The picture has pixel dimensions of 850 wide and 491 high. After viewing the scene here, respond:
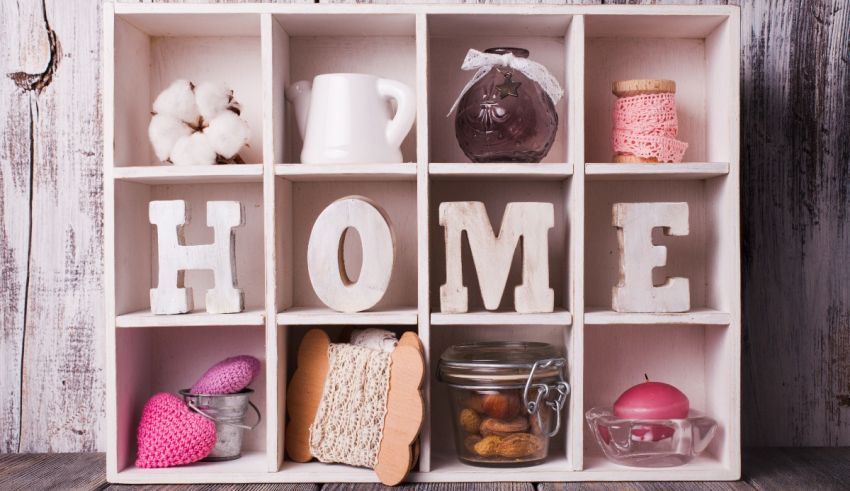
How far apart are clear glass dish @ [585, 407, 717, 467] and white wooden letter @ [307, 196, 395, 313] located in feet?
1.37

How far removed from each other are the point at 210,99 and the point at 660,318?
0.78 m

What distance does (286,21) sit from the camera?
1.29 metres

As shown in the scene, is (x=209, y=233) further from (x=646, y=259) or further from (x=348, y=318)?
(x=646, y=259)

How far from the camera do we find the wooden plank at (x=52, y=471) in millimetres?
1215

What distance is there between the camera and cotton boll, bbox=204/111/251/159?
1.26 meters

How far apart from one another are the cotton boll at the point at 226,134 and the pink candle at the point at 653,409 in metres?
0.73

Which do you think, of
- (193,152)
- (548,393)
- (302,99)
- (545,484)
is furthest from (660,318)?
(193,152)

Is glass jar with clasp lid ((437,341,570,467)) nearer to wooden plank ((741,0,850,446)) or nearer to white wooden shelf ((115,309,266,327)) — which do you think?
white wooden shelf ((115,309,266,327))

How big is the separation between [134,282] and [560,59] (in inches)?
32.2

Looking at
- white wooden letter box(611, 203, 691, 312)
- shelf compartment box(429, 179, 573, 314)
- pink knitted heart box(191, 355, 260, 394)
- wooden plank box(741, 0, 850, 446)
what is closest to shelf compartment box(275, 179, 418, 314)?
shelf compartment box(429, 179, 573, 314)

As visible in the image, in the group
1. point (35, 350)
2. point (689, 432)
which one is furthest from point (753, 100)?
point (35, 350)

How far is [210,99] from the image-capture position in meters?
1.28

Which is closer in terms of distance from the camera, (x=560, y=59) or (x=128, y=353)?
(x=128, y=353)

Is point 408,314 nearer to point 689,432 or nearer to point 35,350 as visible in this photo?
point 689,432
